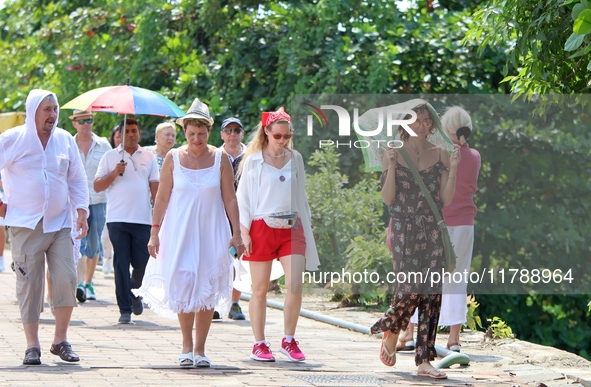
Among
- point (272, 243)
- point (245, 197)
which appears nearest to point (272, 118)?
point (245, 197)

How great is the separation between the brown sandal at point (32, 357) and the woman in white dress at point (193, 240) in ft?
2.73

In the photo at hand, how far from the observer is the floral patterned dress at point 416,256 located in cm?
752

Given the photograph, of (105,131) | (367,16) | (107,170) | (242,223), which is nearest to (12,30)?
(105,131)

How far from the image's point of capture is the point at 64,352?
7.49 m

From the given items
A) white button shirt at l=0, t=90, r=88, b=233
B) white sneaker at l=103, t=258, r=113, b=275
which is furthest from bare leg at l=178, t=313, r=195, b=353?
white sneaker at l=103, t=258, r=113, b=275

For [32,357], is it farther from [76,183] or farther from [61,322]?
[76,183]

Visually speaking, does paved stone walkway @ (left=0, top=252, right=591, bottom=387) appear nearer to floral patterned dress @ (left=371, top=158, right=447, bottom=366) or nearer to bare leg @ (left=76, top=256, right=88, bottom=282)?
floral patterned dress @ (left=371, top=158, right=447, bottom=366)

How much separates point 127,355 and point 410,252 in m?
2.27

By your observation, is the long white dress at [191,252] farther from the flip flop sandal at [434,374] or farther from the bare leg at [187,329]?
the flip flop sandal at [434,374]

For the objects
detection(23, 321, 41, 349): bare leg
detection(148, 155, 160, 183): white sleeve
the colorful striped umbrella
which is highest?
the colorful striped umbrella

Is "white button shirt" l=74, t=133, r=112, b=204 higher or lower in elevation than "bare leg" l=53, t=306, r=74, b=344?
higher

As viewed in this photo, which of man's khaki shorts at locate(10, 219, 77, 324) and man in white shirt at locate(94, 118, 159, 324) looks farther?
man in white shirt at locate(94, 118, 159, 324)

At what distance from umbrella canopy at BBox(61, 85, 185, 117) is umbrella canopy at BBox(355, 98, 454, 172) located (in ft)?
8.67

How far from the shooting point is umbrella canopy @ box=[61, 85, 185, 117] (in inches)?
404
